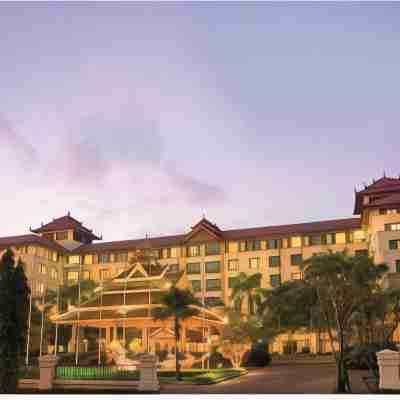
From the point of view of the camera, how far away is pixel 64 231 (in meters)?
88.6

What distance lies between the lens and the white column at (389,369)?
2725 centimetres

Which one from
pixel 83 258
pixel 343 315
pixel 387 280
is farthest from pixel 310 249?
pixel 343 315

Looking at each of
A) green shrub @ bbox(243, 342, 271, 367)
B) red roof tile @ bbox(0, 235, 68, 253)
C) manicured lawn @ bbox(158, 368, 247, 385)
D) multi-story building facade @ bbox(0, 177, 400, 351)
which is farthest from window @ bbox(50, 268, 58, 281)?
manicured lawn @ bbox(158, 368, 247, 385)

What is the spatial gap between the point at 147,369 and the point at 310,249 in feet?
147

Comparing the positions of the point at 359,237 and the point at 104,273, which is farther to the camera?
the point at 104,273

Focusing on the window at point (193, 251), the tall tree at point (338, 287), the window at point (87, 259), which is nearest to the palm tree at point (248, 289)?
the window at point (193, 251)

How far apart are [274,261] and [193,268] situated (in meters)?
10.1

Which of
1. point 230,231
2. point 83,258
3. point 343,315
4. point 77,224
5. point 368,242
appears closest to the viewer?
point 343,315

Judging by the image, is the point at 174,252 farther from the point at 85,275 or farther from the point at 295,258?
the point at 295,258

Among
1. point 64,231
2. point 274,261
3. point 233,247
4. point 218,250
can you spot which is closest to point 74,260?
point 64,231

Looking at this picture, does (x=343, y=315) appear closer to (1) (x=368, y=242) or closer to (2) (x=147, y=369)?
(2) (x=147, y=369)

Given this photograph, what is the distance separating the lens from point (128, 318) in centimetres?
4062

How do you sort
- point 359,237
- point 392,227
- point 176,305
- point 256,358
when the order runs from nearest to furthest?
point 176,305 → point 256,358 → point 392,227 → point 359,237
